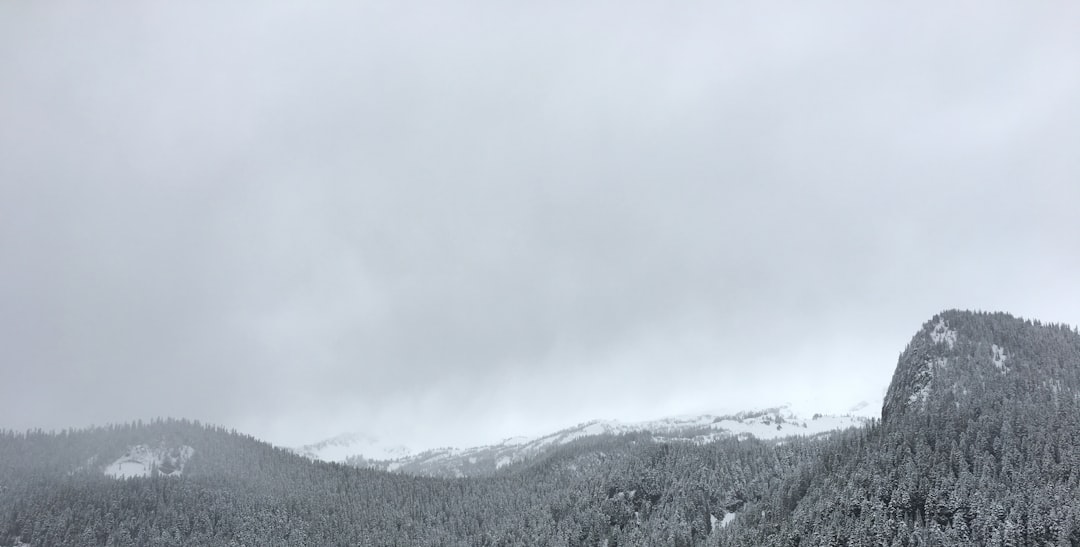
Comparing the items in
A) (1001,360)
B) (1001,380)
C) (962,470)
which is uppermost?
(1001,360)

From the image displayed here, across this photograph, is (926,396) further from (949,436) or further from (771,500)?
(771,500)

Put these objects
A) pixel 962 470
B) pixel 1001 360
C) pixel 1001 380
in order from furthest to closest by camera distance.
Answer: pixel 1001 360
pixel 1001 380
pixel 962 470

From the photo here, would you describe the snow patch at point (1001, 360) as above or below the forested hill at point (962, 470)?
above

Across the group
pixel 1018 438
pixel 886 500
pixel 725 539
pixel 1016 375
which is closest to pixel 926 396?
pixel 1016 375

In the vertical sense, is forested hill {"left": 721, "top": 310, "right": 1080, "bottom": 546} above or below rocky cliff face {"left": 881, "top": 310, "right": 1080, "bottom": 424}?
below

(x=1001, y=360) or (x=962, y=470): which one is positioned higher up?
(x=1001, y=360)

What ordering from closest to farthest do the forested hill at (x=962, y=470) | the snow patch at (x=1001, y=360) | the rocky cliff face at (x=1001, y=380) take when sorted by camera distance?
the forested hill at (x=962, y=470) → the rocky cliff face at (x=1001, y=380) → the snow patch at (x=1001, y=360)

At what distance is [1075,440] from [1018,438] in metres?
10.5

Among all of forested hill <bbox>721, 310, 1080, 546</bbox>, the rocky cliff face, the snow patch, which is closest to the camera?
forested hill <bbox>721, 310, 1080, 546</bbox>

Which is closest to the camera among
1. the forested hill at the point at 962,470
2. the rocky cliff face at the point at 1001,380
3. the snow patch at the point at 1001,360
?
the forested hill at the point at 962,470

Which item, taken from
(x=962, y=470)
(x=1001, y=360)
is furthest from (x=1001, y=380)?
(x=962, y=470)

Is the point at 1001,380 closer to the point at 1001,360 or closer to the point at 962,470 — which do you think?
the point at 1001,360

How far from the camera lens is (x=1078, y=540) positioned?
125 m

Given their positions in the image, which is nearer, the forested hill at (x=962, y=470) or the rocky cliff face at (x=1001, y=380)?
the forested hill at (x=962, y=470)
